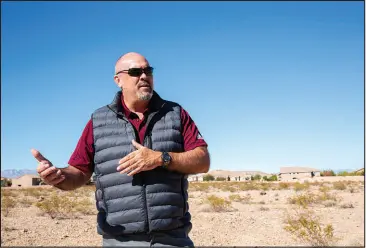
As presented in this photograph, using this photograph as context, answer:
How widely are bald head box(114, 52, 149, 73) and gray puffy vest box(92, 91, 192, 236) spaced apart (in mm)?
315

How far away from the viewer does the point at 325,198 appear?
2048 centimetres

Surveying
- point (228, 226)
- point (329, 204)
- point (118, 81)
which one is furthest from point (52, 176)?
point (329, 204)

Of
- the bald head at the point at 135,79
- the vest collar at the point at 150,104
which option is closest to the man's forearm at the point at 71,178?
the vest collar at the point at 150,104

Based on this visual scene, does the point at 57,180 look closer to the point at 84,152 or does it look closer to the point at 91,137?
the point at 84,152

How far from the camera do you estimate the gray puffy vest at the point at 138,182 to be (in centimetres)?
296

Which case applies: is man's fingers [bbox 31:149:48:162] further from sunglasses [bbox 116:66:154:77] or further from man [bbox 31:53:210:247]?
sunglasses [bbox 116:66:154:77]

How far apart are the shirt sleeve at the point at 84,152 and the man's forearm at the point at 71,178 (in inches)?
1.7

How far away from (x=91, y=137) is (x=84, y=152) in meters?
0.13

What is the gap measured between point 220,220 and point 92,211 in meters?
6.32

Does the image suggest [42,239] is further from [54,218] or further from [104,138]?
[104,138]

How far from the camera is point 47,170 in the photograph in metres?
2.98

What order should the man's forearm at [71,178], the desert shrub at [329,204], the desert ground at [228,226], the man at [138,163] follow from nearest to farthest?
the man at [138,163], the man's forearm at [71,178], the desert ground at [228,226], the desert shrub at [329,204]

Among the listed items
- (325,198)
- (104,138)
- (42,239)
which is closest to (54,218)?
(42,239)

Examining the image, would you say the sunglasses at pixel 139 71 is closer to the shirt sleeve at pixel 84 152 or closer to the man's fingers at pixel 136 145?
the shirt sleeve at pixel 84 152
